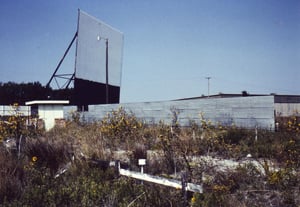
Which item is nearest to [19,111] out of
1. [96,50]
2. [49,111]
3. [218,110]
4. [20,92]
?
[218,110]

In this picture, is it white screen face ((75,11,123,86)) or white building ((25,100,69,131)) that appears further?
white building ((25,100,69,131))

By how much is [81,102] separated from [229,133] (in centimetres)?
1235

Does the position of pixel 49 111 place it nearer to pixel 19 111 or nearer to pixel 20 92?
pixel 19 111

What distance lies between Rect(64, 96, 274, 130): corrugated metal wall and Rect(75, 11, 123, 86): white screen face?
3.92 metres

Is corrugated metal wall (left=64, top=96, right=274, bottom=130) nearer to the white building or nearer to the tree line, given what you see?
the white building

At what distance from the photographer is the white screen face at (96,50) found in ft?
57.1

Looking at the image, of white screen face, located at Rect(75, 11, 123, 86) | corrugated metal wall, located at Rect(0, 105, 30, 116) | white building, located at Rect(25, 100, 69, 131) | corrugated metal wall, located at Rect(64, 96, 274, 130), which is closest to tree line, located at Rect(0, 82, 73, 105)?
corrugated metal wall, located at Rect(0, 105, 30, 116)

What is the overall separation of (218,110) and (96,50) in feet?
35.3

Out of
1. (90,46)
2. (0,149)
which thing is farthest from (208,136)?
(90,46)

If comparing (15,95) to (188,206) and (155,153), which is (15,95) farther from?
(188,206)

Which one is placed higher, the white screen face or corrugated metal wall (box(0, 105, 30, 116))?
the white screen face

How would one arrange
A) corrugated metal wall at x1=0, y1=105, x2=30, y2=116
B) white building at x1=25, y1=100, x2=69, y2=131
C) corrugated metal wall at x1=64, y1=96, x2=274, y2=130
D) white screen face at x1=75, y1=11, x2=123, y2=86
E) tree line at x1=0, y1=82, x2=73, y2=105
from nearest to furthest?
corrugated metal wall at x1=0, y1=105, x2=30, y2=116 < corrugated metal wall at x1=64, y1=96, x2=274, y2=130 < white screen face at x1=75, y1=11, x2=123, y2=86 < white building at x1=25, y1=100, x2=69, y2=131 < tree line at x1=0, y1=82, x2=73, y2=105

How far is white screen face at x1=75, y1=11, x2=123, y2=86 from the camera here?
57.1ft

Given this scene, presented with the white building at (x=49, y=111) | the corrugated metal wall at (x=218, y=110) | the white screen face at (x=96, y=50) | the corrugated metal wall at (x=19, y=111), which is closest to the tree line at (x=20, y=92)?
the corrugated metal wall at (x=19, y=111)
